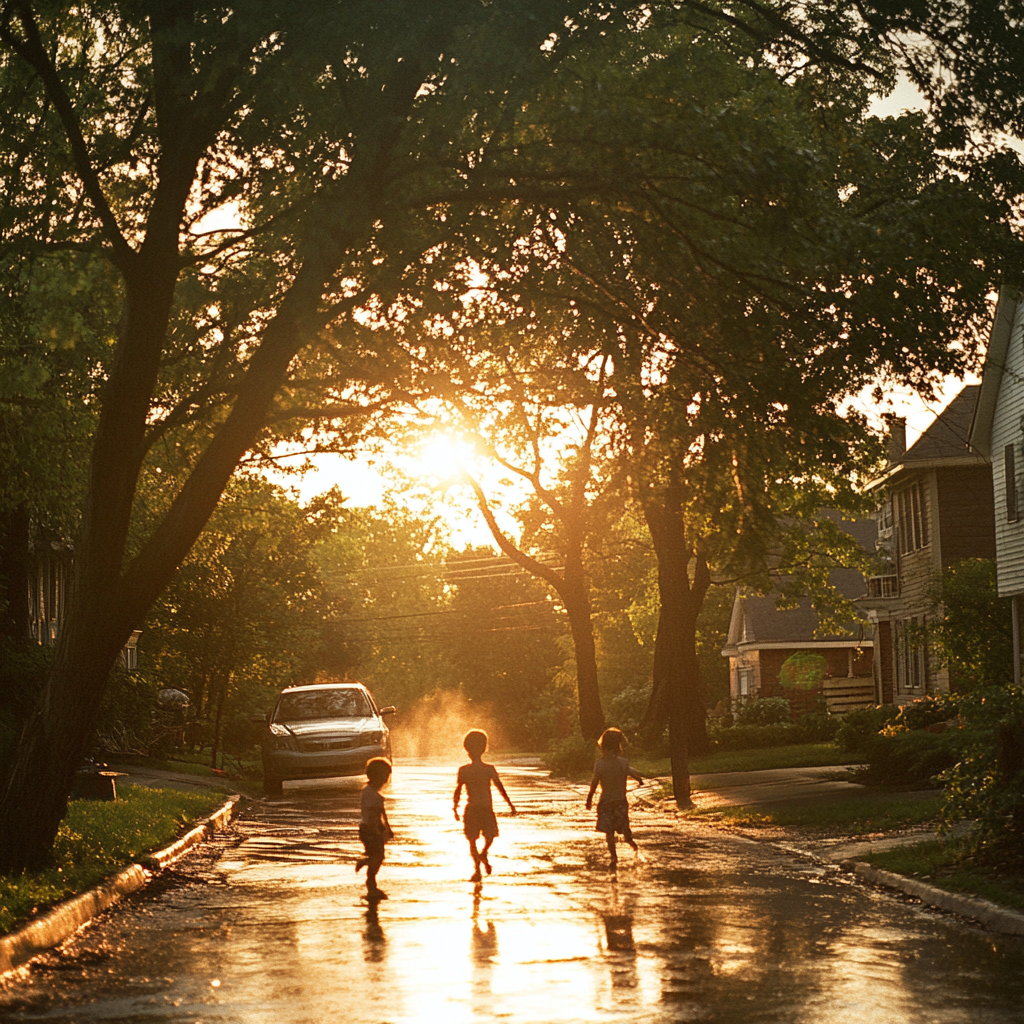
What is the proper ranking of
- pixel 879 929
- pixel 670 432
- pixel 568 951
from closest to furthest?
1. pixel 568 951
2. pixel 879 929
3. pixel 670 432

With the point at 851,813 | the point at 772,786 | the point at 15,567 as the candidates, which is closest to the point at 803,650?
the point at 772,786

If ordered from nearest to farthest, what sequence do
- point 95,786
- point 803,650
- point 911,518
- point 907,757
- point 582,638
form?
point 95,786 < point 907,757 < point 582,638 < point 911,518 < point 803,650

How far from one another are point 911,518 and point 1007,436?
1046 cm

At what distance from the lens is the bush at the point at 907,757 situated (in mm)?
21578

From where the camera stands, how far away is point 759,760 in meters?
32.7

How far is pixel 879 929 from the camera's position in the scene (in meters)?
10.2

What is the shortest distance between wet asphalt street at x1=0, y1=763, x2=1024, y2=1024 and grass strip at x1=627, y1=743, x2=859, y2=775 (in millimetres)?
15750

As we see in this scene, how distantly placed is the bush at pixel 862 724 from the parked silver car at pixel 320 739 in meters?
8.74

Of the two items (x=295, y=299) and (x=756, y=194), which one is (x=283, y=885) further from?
(x=756, y=194)

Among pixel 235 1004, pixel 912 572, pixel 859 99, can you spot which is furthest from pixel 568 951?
pixel 912 572

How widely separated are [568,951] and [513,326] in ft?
23.9

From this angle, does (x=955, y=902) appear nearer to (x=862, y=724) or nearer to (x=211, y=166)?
(x=211, y=166)

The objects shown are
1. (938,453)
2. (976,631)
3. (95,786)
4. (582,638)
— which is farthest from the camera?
(582,638)

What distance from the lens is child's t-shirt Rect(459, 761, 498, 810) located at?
13.6m
